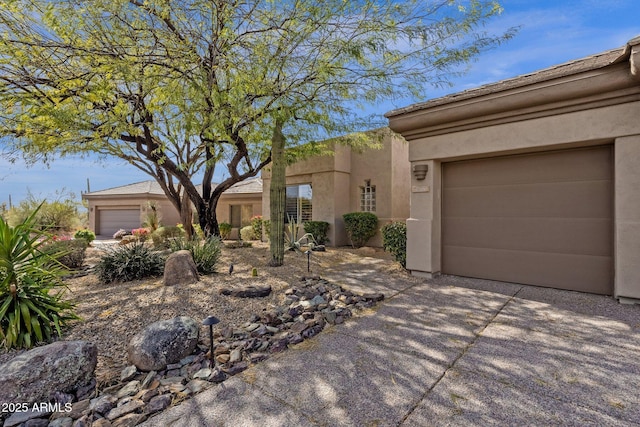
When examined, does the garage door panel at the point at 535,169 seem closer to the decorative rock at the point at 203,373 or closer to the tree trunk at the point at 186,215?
the decorative rock at the point at 203,373

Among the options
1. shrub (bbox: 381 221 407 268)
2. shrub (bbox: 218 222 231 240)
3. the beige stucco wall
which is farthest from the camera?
the beige stucco wall

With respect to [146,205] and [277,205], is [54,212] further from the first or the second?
[277,205]

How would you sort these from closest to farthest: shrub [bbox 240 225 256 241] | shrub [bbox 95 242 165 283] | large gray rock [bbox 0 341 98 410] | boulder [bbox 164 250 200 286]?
1. large gray rock [bbox 0 341 98 410]
2. boulder [bbox 164 250 200 286]
3. shrub [bbox 95 242 165 283]
4. shrub [bbox 240 225 256 241]

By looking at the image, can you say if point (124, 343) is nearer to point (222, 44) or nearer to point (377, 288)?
point (377, 288)

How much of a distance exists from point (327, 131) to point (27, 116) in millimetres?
7953

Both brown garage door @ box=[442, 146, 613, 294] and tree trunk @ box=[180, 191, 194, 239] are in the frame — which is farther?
tree trunk @ box=[180, 191, 194, 239]

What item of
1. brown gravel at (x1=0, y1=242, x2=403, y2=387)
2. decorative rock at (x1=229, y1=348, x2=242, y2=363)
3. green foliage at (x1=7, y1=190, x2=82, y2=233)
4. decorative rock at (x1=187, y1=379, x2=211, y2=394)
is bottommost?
decorative rock at (x1=187, y1=379, x2=211, y2=394)

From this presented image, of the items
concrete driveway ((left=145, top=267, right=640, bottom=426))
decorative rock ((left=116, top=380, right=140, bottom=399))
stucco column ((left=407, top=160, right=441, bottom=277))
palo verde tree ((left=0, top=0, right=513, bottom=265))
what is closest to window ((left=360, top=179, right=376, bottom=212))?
palo verde tree ((left=0, top=0, right=513, bottom=265))

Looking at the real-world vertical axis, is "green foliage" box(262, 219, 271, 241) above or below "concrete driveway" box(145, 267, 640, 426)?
→ above

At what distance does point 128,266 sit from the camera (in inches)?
264

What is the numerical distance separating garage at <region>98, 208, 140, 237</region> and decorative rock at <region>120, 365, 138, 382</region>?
20.6 m

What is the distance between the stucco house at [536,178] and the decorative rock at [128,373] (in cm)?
558

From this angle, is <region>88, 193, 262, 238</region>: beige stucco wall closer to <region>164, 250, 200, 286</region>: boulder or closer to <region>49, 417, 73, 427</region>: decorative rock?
<region>164, 250, 200, 286</region>: boulder

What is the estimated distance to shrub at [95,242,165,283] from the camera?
6.61 meters
